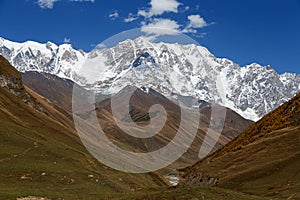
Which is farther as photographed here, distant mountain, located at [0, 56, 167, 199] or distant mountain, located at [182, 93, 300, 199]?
distant mountain, located at [182, 93, 300, 199]

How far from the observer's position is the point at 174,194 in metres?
49.0

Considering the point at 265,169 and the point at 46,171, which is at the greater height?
the point at 265,169

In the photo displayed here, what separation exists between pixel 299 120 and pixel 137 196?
58777 millimetres

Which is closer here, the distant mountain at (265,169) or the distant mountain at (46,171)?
the distant mountain at (46,171)

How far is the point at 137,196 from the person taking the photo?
51.6 meters

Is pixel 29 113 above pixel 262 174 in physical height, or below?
above

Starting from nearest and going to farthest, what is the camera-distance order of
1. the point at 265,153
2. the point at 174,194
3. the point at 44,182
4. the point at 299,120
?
the point at 174,194 < the point at 44,182 < the point at 265,153 < the point at 299,120

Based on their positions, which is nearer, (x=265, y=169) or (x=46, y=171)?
(x=46, y=171)

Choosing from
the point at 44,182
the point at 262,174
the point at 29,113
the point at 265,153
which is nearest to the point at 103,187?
the point at 44,182

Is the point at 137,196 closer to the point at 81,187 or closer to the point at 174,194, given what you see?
the point at 174,194

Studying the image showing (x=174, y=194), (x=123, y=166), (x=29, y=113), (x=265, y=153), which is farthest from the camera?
(x=29, y=113)

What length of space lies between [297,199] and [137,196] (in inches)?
726

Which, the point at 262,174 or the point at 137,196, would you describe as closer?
the point at 137,196

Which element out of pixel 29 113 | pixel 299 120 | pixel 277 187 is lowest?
pixel 277 187
